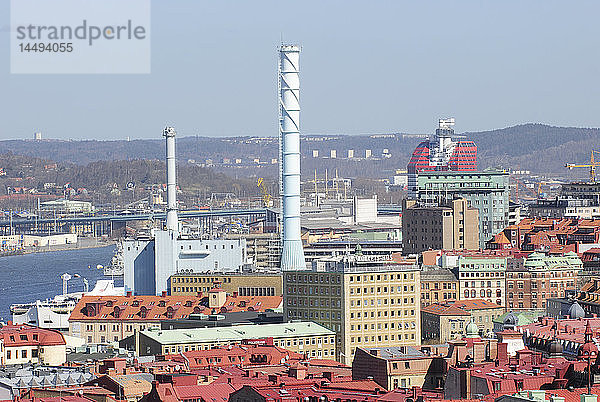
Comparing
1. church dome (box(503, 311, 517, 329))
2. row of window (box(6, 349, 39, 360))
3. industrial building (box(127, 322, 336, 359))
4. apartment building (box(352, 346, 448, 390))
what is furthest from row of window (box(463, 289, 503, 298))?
apartment building (box(352, 346, 448, 390))

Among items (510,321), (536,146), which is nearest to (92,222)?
(536,146)

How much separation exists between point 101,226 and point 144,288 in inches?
2574

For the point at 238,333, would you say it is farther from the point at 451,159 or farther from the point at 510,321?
the point at 451,159

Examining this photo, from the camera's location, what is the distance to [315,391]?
25812mm

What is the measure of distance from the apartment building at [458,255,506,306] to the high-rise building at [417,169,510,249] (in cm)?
1953

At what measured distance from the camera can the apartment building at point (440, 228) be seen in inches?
2530

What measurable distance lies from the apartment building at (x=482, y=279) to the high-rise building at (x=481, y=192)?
19.5 metres

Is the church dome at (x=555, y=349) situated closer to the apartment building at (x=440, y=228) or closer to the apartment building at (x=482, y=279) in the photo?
the apartment building at (x=482, y=279)

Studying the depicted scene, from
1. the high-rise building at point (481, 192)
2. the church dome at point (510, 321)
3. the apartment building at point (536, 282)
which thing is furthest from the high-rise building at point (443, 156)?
the church dome at point (510, 321)

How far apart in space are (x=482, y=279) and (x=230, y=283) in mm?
7013

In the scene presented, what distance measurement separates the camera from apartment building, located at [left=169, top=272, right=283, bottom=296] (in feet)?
171

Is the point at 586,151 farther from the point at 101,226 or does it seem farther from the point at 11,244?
the point at 11,244

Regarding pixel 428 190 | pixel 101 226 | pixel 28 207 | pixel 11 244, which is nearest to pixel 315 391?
pixel 428 190

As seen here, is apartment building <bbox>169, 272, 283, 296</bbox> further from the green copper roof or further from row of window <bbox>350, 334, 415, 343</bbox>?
the green copper roof
